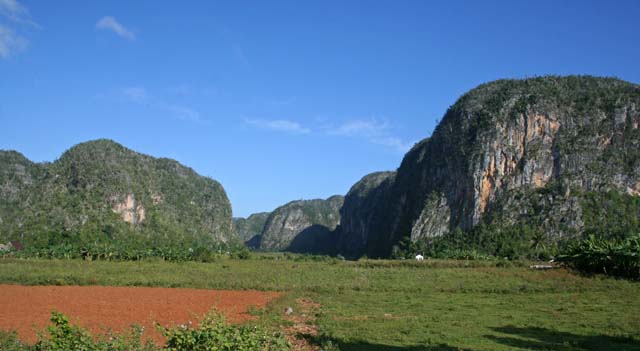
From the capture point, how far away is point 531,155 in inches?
3231

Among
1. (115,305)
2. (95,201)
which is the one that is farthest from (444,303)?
(95,201)

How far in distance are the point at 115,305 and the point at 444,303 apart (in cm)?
1310

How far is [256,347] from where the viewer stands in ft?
27.5

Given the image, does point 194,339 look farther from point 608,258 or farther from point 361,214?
point 361,214

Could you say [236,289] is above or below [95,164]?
below

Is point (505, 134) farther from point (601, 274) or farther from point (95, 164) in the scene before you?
point (95, 164)

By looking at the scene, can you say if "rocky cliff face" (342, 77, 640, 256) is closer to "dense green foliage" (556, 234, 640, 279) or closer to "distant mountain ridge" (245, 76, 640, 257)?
"distant mountain ridge" (245, 76, 640, 257)

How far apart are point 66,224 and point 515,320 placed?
86512mm

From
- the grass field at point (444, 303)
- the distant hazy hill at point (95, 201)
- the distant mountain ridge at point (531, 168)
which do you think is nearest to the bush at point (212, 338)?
the grass field at point (444, 303)

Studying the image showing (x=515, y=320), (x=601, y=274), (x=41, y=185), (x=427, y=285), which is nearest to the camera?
(x=515, y=320)

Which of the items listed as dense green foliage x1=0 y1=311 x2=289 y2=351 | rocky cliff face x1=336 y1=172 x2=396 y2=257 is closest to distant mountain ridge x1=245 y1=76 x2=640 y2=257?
rocky cliff face x1=336 y1=172 x2=396 y2=257

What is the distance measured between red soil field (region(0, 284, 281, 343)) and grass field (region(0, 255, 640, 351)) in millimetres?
2002

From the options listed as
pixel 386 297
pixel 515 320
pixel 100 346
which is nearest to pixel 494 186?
pixel 386 297

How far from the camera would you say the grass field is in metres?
13.4
